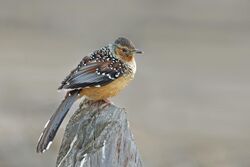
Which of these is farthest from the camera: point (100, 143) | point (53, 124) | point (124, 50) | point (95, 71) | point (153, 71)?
point (153, 71)

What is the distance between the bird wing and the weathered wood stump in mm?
1337

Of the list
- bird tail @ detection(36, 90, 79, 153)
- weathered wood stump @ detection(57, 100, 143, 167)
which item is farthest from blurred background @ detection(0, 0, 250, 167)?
weathered wood stump @ detection(57, 100, 143, 167)

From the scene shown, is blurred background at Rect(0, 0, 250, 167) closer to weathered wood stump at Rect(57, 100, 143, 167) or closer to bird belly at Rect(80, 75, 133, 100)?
bird belly at Rect(80, 75, 133, 100)

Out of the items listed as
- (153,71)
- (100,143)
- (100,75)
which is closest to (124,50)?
(100,75)

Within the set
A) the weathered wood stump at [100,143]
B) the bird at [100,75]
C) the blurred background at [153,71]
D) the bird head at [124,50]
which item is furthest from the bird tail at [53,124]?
the blurred background at [153,71]

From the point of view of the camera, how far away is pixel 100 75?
6484mm

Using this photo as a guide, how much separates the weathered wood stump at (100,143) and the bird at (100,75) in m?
0.94

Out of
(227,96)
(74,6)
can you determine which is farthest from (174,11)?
(227,96)

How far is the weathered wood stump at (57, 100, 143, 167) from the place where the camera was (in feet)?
14.1

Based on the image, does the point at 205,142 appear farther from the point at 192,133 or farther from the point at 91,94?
the point at 91,94

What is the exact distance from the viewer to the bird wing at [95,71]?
6.11 m

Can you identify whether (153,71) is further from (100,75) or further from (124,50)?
(100,75)

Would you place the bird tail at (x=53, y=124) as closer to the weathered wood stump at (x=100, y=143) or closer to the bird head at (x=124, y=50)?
the weathered wood stump at (x=100, y=143)

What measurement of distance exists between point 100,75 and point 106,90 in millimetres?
107
